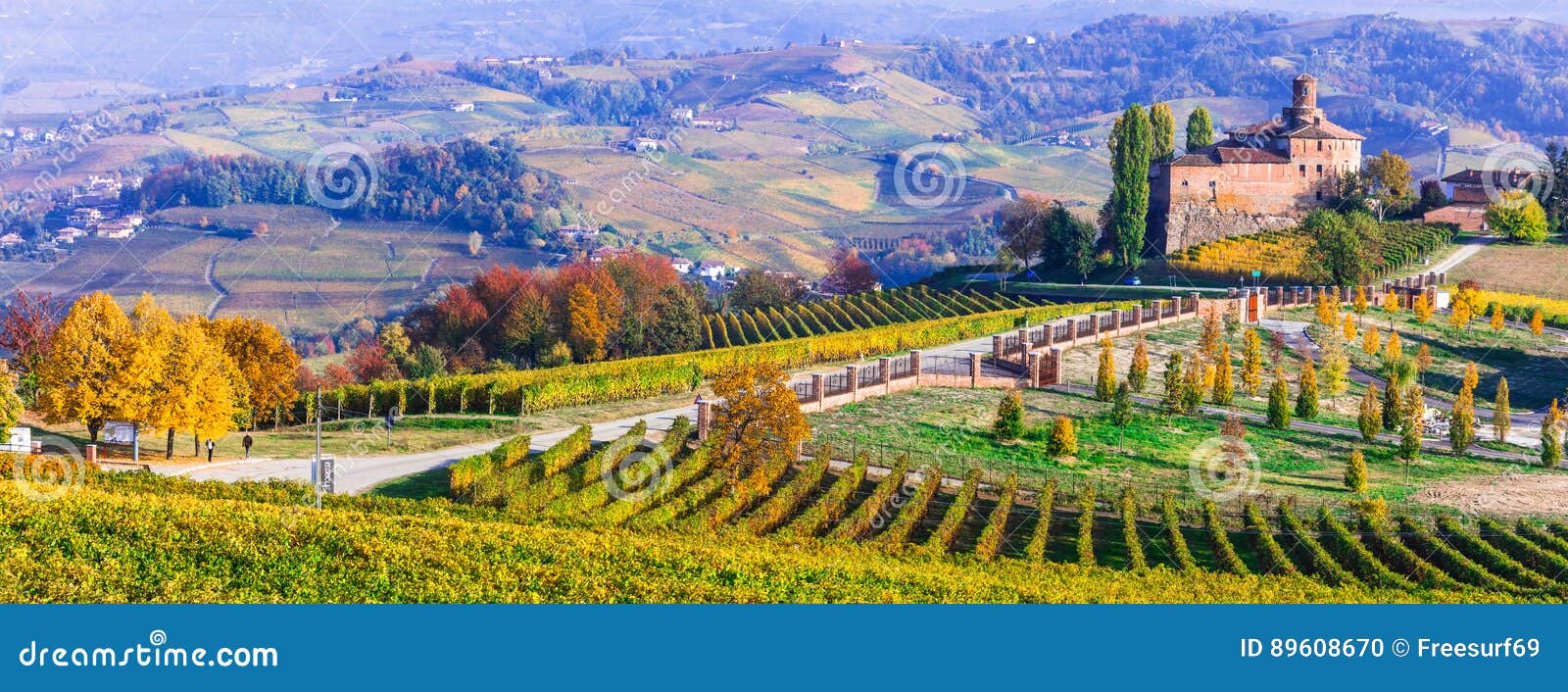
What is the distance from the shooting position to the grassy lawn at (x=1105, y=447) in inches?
1321

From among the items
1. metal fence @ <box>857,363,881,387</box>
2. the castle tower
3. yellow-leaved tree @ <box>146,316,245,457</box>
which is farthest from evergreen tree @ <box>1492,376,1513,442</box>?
the castle tower

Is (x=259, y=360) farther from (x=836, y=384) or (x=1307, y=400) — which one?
(x=1307, y=400)

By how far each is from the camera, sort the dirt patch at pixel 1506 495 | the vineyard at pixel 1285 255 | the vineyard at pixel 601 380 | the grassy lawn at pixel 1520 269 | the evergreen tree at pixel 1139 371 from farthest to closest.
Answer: the grassy lawn at pixel 1520 269 → the vineyard at pixel 1285 255 → the evergreen tree at pixel 1139 371 → the vineyard at pixel 601 380 → the dirt patch at pixel 1506 495

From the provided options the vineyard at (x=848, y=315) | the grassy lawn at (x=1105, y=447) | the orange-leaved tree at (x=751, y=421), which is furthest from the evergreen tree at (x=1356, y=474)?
the vineyard at (x=848, y=315)

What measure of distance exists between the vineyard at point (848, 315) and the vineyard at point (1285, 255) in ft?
25.8

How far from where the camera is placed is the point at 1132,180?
219 ft

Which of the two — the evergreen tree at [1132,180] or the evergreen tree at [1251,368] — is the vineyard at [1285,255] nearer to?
the evergreen tree at [1132,180]

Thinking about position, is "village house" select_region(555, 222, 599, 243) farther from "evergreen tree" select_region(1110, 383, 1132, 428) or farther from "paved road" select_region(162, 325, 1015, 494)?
"paved road" select_region(162, 325, 1015, 494)

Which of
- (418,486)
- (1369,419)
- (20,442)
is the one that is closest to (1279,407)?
(1369,419)

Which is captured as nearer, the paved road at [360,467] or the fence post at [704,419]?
the paved road at [360,467]

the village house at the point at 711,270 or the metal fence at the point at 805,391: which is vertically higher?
the village house at the point at 711,270

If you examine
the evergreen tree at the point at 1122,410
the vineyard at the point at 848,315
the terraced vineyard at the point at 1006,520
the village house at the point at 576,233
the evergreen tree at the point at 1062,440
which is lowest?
the terraced vineyard at the point at 1006,520

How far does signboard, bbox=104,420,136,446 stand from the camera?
30812mm

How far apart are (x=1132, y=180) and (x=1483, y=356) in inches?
733
